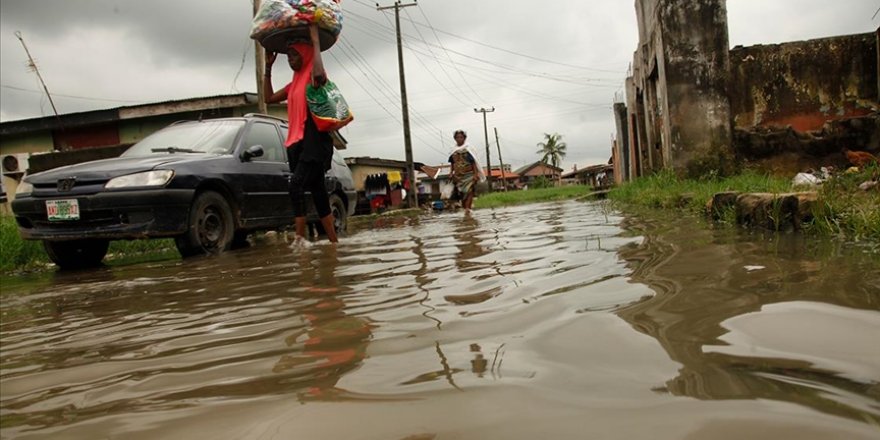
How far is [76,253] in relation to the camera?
4918 millimetres

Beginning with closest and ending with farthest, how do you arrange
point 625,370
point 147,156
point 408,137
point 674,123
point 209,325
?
point 625,370
point 209,325
point 147,156
point 674,123
point 408,137

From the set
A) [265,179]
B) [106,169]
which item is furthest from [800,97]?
[106,169]

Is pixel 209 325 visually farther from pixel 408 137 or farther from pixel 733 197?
pixel 408 137

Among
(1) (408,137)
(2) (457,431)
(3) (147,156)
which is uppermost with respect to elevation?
(1) (408,137)

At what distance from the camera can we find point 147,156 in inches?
192

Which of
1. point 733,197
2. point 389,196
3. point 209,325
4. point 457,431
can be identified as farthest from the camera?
point 389,196

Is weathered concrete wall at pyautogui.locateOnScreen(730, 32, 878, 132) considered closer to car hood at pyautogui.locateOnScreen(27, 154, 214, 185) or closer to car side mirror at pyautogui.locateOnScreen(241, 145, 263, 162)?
car side mirror at pyautogui.locateOnScreen(241, 145, 263, 162)

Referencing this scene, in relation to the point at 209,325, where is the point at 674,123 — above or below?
above

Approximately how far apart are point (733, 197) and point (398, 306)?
2943 mm

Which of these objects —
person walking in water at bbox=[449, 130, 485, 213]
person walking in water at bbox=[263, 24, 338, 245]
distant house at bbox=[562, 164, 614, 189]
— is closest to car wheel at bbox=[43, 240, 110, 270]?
person walking in water at bbox=[263, 24, 338, 245]

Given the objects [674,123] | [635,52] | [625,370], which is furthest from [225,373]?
[635,52]

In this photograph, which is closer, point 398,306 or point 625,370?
point 625,370

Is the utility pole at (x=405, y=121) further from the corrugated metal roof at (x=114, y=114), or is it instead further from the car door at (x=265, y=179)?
the car door at (x=265, y=179)

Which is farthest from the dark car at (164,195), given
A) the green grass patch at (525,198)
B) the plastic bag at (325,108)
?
the green grass patch at (525,198)
